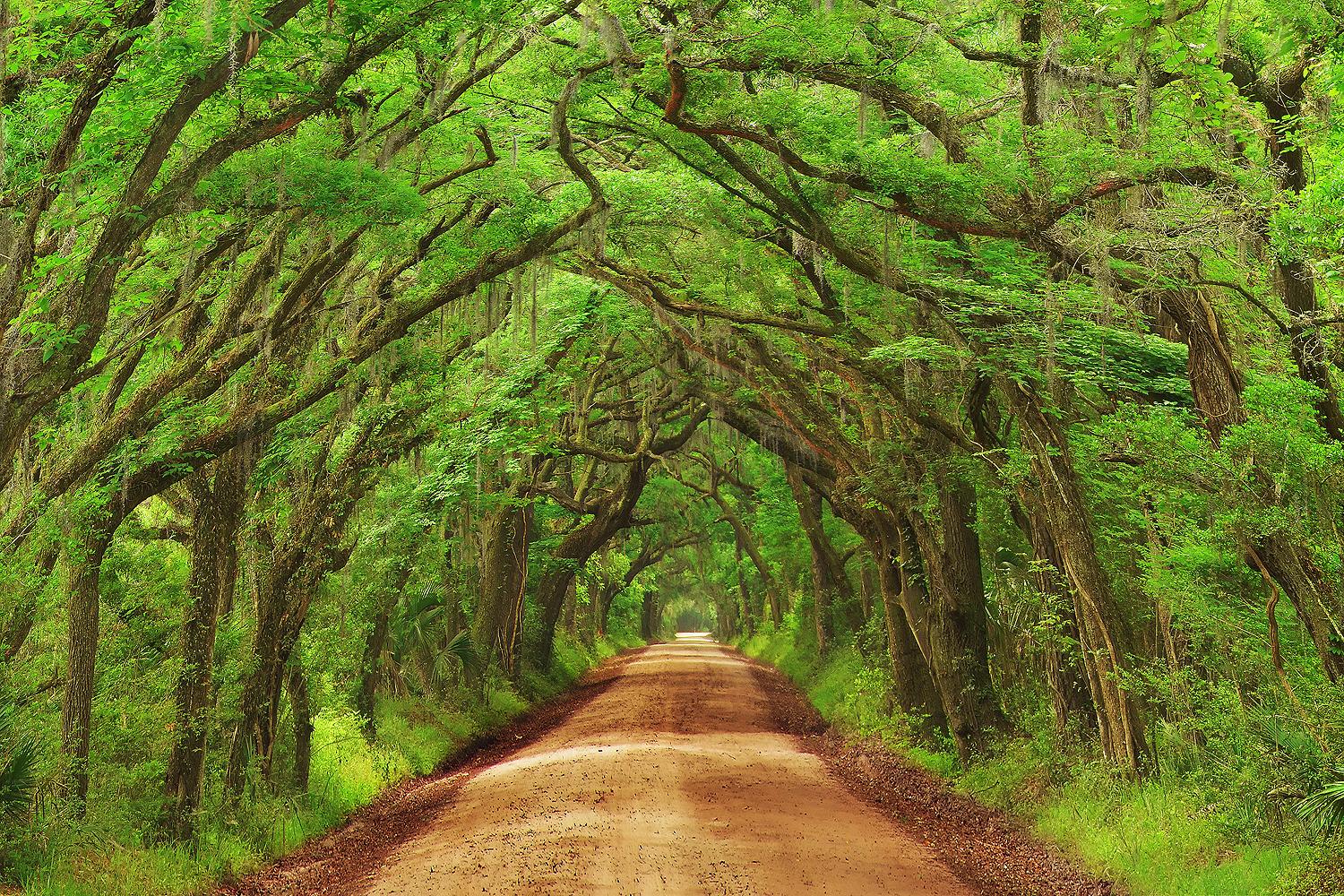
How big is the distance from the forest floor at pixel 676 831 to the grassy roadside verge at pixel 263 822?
0.33m

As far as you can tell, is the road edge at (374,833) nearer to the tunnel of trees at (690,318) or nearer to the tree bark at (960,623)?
the tunnel of trees at (690,318)

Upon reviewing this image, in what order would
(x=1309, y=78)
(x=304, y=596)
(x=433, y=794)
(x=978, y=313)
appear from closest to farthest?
(x=1309, y=78), (x=978, y=313), (x=304, y=596), (x=433, y=794)

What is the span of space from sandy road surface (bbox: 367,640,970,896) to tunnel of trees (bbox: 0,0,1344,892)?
7.09ft

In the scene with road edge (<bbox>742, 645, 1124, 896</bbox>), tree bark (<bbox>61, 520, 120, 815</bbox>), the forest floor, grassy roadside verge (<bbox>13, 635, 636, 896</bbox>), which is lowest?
road edge (<bbox>742, 645, 1124, 896</bbox>)

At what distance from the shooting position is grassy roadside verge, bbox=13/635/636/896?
8.71 meters

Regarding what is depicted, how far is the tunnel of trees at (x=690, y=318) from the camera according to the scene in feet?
26.3

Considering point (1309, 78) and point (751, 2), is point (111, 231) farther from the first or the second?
point (1309, 78)

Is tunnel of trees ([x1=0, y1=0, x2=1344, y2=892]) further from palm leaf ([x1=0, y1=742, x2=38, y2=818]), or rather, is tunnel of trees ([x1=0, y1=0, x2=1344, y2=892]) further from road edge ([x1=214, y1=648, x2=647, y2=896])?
road edge ([x1=214, y1=648, x2=647, y2=896])

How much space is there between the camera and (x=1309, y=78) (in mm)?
→ 9914

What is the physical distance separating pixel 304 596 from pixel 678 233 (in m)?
6.83

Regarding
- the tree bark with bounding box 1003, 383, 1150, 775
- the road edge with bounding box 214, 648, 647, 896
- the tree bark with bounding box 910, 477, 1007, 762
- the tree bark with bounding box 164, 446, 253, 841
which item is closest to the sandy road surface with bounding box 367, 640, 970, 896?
the road edge with bounding box 214, 648, 647, 896

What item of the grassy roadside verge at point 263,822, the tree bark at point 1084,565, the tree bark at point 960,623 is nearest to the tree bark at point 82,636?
the grassy roadside verge at point 263,822

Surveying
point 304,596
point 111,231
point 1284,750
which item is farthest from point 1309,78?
point 304,596

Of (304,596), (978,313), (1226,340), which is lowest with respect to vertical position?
(304,596)
